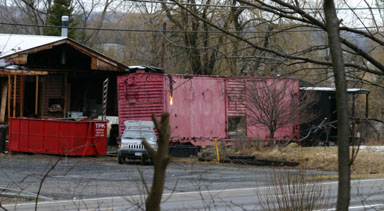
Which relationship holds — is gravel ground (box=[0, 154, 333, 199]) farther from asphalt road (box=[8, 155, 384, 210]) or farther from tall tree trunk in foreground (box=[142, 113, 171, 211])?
tall tree trunk in foreground (box=[142, 113, 171, 211])

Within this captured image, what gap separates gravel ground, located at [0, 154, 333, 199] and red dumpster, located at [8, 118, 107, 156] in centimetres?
48

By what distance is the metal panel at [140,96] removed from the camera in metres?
29.2

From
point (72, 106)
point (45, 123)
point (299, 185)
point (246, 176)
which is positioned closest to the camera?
point (299, 185)

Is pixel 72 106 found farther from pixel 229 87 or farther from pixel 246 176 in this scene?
→ pixel 246 176

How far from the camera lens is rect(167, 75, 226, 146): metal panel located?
2941 cm

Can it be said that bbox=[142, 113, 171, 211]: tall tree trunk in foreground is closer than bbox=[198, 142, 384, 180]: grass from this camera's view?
Yes

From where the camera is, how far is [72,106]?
35219 mm

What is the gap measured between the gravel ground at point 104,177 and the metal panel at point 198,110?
402cm

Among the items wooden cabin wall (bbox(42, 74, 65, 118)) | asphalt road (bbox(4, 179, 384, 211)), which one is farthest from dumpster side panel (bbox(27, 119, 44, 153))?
asphalt road (bbox(4, 179, 384, 211))

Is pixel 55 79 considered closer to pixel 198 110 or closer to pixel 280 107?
pixel 198 110

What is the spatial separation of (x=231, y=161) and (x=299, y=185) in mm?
21159

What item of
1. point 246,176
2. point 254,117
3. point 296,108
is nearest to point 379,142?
point 296,108

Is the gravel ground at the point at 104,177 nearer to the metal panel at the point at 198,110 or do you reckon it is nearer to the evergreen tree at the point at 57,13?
the metal panel at the point at 198,110

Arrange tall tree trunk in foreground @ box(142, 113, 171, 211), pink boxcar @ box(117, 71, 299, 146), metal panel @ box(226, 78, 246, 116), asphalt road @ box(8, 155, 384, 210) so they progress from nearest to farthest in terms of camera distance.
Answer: tall tree trunk in foreground @ box(142, 113, 171, 211) → asphalt road @ box(8, 155, 384, 210) → pink boxcar @ box(117, 71, 299, 146) → metal panel @ box(226, 78, 246, 116)
